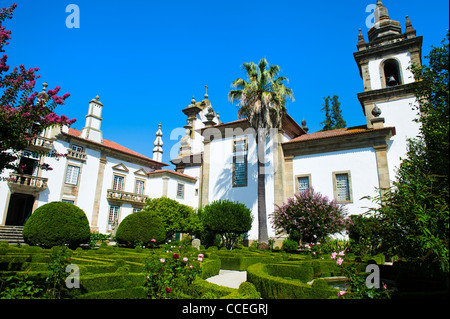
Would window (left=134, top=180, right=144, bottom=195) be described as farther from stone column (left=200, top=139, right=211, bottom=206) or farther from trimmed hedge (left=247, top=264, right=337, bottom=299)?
trimmed hedge (left=247, top=264, right=337, bottom=299)

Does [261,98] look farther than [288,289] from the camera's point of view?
Yes

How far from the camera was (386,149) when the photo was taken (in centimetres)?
1912

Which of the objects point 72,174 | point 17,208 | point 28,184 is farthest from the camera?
point 17,208

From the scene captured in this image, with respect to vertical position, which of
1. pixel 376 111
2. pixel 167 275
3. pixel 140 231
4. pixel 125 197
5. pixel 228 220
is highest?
pixel 376 111

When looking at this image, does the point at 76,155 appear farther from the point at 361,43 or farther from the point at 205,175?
the point at 361,43

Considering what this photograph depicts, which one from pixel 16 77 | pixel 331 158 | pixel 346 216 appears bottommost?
pixel 346 216

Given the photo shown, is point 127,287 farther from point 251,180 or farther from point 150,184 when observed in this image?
point 150,184

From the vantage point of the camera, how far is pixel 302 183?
22047 millimetres

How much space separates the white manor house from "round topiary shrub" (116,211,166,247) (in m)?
5.94

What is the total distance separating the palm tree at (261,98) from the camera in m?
20.0

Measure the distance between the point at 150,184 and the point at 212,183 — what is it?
6.60 metres

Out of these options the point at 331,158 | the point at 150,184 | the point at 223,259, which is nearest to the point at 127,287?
the point at 223,259

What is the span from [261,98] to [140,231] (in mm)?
12424

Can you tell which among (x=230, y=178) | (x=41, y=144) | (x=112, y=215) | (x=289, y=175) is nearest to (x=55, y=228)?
(x=41, y=144)
